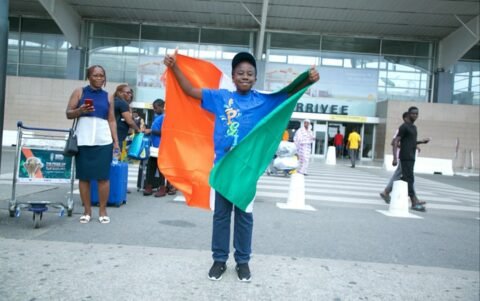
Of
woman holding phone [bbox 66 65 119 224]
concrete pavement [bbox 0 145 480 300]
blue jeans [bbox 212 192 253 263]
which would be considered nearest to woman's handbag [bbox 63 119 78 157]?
woman holding phone [bbox 66 65 119 224]

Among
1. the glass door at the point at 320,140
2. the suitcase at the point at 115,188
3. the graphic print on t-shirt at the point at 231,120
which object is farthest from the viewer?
the glass door at the point at 320,140

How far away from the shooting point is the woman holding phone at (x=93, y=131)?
5.02 meters

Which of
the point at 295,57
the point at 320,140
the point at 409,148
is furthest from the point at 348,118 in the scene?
the point at 409,148

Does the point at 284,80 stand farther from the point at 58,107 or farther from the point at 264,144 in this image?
the point at 264,144

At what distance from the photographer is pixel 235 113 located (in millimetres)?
3504

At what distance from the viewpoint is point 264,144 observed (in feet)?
11.4

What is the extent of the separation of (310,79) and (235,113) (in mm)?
668

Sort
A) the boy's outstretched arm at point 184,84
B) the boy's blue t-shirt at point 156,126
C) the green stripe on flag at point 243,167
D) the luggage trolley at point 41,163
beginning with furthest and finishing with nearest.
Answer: the boy's blue t-shirt at point 156,126 < the luggage trolley at point 41,163 < the boy's outstretched arm at point 184,84 < the green stripe on flag at point 243,167

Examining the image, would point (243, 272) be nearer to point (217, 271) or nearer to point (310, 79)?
point (217, 271)

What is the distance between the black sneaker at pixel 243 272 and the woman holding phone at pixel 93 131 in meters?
2.45

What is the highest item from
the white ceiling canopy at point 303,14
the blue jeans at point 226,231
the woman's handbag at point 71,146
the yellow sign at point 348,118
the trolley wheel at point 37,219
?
the white ceiling canopy at point 303,14

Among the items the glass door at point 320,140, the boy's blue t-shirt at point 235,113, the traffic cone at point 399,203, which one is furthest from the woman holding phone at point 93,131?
the glass door at point 320,140

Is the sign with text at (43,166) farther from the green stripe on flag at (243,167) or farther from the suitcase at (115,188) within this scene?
the green stripe on flag at (243,167)

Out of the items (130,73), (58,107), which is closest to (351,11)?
(130,73)
